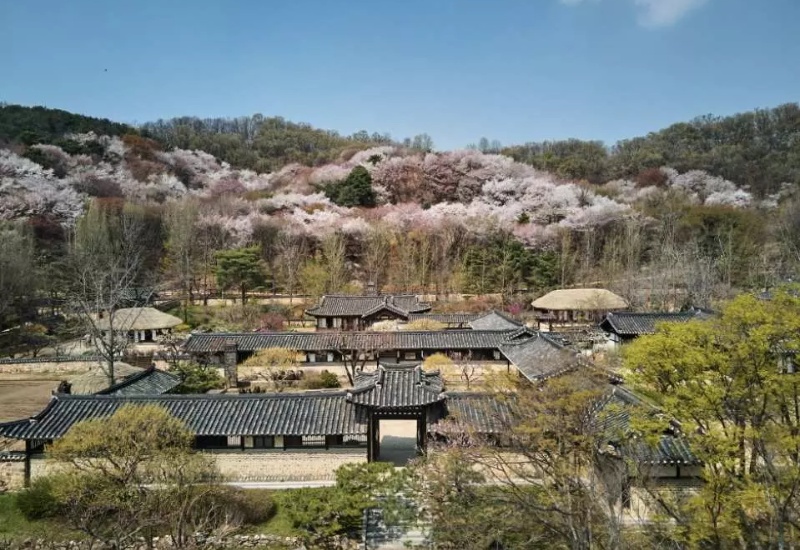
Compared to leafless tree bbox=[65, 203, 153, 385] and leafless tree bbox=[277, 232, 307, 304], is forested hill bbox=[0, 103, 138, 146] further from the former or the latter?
leafless tree bbox=[277, 232, 307, 304]

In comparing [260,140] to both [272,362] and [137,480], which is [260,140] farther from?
[137,480]

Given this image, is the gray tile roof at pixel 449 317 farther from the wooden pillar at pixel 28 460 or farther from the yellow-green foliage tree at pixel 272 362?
the wooden pillar at pixel 28 460

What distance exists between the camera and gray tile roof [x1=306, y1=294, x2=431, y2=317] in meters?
34.1

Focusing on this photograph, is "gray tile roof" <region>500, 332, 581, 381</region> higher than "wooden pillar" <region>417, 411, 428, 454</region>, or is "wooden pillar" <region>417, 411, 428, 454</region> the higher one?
"gray tile roof" <region>500, 332, 581, 381</region>

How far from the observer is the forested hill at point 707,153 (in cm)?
6105

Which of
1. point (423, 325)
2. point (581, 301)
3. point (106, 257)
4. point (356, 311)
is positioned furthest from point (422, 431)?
point (106, 257)

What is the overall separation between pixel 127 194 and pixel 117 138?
12189mm

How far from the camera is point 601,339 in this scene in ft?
104

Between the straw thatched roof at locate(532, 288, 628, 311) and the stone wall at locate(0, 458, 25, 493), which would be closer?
the stone wall at locate(0, 458, 25, 493)

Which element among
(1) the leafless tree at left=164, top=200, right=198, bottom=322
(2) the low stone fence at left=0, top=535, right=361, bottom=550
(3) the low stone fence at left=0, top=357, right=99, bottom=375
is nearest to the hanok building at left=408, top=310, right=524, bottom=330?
(1) the leafless tree at left=164, top=200, right=198, bottom=322

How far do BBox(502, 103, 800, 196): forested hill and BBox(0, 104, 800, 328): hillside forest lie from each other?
25cm

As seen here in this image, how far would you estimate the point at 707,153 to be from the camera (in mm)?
66312

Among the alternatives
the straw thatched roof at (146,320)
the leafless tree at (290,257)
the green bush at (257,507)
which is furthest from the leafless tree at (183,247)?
the green bush at (257,507)

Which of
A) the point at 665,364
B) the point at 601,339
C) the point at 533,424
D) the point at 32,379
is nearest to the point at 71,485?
the point at 533,424
